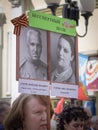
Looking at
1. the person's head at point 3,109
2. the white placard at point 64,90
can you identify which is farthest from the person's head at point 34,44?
the person's head at point 3,109

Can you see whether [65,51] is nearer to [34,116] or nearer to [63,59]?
[63,59]

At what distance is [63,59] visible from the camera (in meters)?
3.24

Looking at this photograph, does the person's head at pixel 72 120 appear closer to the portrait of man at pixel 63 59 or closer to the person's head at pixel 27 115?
the portrait of man at pixel 63 59

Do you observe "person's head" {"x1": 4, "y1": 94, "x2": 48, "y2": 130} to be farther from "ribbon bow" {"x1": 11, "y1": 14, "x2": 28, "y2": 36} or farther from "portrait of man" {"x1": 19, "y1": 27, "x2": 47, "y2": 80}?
"ribbon bow" {"x1": 11, "y1": 14, "x2": 28, "y2": 36}

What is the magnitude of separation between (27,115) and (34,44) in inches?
22.0

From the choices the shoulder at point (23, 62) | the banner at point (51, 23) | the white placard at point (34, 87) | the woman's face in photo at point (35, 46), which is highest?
the banner at point (51, 23)

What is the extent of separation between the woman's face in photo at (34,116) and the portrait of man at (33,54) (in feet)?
0.83

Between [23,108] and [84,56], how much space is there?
6221 millimetres

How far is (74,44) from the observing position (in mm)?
3410

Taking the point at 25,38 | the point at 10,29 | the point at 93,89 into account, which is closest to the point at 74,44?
the point at 25,38

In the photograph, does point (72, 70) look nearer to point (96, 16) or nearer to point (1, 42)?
point (96, 16)

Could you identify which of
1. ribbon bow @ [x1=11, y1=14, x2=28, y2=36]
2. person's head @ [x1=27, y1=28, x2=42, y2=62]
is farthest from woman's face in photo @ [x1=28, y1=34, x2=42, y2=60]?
ribbon bow @ [x1=11, y1=14, x2=28, y2=36]

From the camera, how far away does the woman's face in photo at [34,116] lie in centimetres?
271

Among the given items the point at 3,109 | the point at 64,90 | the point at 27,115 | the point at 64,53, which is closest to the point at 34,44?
the point at 64,53
